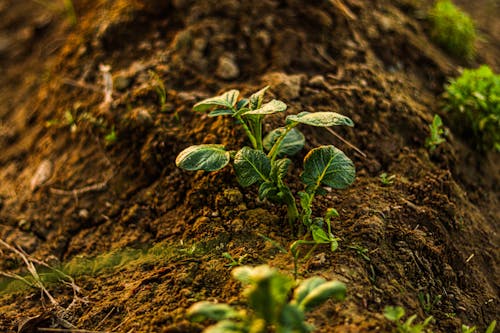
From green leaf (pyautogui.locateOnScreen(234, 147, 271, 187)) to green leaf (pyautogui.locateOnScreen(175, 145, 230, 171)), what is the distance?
2.1 inches

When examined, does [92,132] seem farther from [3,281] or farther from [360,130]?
[360,130]

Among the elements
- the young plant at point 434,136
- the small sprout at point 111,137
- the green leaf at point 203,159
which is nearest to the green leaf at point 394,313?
the green leaf at point 203,159

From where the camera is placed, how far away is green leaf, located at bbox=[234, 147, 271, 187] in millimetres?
1875

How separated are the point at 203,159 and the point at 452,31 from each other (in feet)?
7.67

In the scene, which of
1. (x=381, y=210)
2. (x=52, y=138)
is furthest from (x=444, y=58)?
(x=52, y=138)

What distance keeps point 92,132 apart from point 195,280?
3.94ft

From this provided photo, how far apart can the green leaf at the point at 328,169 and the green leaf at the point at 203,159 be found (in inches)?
12.9

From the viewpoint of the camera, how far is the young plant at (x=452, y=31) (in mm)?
3318

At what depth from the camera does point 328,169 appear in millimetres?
1879

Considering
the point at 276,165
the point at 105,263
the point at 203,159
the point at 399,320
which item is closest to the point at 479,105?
the point at 276,165

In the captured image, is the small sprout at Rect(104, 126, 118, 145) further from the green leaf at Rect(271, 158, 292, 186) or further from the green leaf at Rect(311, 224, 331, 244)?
the green leaf at Rect(311, 224, 331, 244)

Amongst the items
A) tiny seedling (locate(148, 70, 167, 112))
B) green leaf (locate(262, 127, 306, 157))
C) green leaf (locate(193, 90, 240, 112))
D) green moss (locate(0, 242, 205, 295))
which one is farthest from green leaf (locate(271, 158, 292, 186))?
tiny seedling (locate(148, 70, 167, 112))

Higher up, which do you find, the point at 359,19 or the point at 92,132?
the point at 359,19

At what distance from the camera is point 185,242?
2.05m
